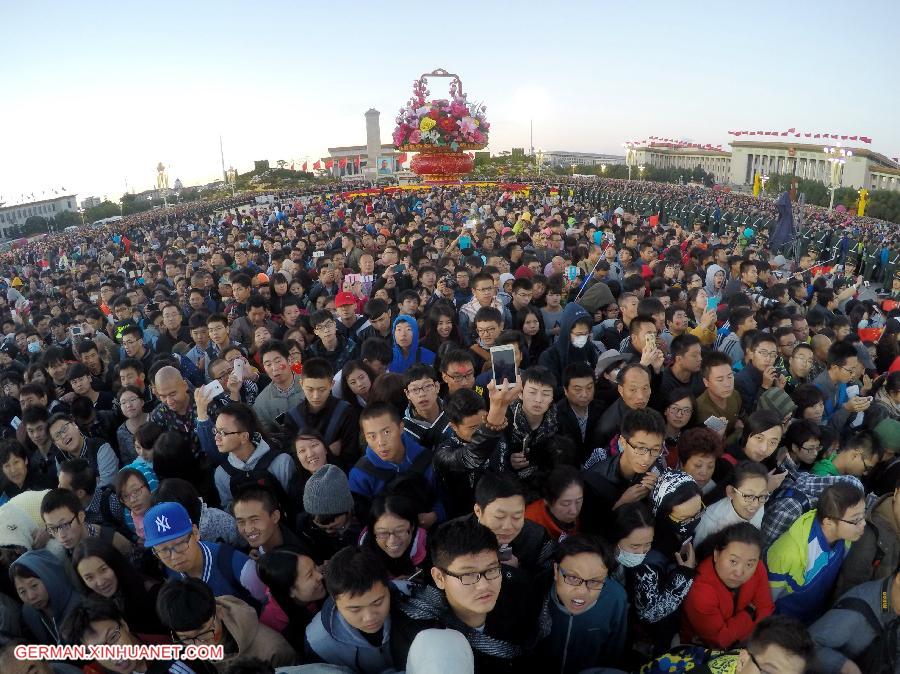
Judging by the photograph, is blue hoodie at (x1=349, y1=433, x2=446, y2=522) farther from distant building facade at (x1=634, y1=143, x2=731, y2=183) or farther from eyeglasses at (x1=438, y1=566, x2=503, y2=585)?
distant building facade at (x1=634, y1=143, x2=731, y2=183)

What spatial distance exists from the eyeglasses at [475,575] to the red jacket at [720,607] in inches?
41.4

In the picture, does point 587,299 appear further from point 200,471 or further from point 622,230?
point 622,230

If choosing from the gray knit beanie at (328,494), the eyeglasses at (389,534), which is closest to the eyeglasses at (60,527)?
the gray knit beanie at (328,494)

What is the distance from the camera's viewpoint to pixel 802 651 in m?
1.79

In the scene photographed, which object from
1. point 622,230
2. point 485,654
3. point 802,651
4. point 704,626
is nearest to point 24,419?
point 485,654

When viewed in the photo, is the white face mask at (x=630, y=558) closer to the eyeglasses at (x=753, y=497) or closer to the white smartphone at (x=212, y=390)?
the eyeglasses at (x=753, y=497)

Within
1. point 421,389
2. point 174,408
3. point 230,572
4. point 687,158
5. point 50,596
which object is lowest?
point 50,596

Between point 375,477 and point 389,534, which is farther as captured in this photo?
point 375,477

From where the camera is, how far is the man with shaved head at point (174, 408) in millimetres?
3924

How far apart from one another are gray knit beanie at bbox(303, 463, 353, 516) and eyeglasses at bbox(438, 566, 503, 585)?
3.11 feet

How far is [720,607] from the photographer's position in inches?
95.4

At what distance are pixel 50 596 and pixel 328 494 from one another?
4.60 ft

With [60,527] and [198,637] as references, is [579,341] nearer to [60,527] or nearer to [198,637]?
[198,637]

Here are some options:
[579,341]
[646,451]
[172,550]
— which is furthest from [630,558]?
[579,341]
